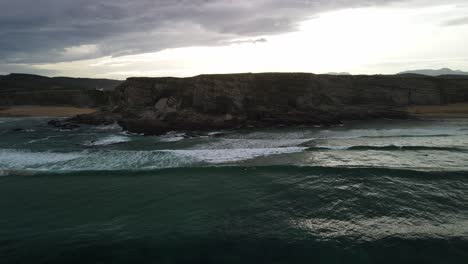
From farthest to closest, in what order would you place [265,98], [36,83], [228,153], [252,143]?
[36,83]
[265,98]
[252,143]
[228,153]

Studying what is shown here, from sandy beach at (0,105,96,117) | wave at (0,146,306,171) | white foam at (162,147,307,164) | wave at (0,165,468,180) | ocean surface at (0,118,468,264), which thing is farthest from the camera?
sandy beach at (0,105,96,117)

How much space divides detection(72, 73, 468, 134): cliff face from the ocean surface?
13.7 metres

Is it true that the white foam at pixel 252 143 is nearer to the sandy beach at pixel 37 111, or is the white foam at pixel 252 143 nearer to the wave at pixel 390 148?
the wave at pixel 390 148

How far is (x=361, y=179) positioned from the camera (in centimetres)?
1355

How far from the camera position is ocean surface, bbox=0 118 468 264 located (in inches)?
321

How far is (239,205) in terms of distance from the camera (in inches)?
434

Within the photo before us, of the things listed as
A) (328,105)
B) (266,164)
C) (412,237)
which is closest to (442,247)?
(412,237)

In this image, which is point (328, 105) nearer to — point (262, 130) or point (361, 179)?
point (262, 130)

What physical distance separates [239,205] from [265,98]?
27436mm

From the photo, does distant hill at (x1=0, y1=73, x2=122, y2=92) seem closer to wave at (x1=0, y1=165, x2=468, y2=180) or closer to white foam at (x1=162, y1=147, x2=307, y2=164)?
wave at (x1=0, y1=165, x2=468, y2=180)

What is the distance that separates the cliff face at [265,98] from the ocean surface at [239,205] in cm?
1368

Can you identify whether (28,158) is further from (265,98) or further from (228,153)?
(265,98)

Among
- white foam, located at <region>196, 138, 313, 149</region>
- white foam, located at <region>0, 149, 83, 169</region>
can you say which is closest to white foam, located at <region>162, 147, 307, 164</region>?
white foam, located at <region>196, 138, 313, 149</region>

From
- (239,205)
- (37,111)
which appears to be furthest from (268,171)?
(37,111)
